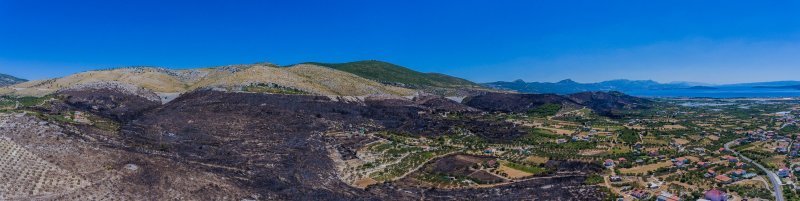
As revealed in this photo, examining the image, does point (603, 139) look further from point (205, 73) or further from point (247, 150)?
point (205, 73)

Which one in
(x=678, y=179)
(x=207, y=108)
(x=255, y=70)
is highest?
(x=255, y=70)

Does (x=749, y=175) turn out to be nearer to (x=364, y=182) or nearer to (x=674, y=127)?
(x=364, y=182)

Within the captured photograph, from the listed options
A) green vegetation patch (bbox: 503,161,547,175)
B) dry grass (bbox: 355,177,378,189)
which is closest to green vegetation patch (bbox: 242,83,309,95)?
dry grass (bbox: 355,177,378,189)

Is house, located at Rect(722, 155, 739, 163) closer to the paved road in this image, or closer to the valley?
the valley

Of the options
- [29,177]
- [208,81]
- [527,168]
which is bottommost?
[527,168]

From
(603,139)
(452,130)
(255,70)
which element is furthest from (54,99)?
(603,139)

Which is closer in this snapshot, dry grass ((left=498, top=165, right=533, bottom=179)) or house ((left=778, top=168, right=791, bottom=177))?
house ((left=778, top=168, right=791, bottom=177))

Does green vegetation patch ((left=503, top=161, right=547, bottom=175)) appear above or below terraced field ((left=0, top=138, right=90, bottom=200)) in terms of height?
below

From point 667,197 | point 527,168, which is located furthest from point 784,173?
point 527,168

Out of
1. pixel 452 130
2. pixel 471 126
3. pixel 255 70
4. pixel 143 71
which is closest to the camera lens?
pixel 452 130
